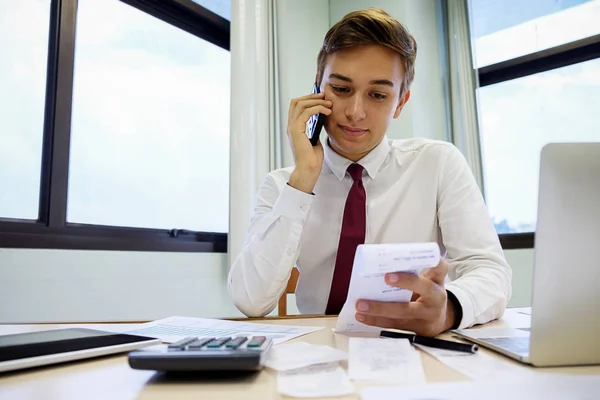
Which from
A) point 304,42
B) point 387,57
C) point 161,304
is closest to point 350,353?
point 387,57

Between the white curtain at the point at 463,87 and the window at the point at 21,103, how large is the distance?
2.30 metres

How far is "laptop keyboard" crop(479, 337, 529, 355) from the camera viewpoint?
1.74 feet

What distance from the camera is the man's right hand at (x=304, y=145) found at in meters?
1.09

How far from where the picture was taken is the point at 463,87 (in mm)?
2760

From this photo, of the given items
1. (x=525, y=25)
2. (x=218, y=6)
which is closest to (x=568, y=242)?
(x=218, y=6)

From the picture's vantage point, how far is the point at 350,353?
0.52 metres

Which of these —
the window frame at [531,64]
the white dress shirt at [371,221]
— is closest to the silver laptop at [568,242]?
the white dress shirt at [371,221]

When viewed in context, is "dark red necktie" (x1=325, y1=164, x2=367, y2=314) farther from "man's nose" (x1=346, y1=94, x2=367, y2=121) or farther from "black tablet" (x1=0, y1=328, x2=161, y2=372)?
"black tablet" (x1=0, y1=328, x2=161, y2=372)

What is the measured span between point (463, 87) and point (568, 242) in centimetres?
257

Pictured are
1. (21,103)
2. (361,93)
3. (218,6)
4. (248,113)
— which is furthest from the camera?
(218,6)

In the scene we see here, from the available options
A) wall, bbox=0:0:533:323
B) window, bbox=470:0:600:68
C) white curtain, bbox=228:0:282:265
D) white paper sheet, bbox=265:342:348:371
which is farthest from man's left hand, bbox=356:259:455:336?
window, bbox=470:0:600:68

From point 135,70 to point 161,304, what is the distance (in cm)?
110

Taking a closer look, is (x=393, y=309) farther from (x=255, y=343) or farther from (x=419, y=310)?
(x=255, y=343)

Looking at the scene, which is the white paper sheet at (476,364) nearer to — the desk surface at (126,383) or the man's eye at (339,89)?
the desk surface at (126,383)
